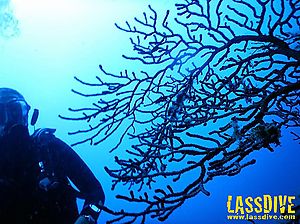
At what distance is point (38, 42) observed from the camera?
38.4 meters

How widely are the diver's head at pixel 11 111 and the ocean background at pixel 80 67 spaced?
11.0 metres

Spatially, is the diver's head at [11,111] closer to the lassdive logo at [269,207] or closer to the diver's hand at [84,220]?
the diver's hand at [84,220]

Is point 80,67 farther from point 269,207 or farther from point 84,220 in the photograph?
point 84,220

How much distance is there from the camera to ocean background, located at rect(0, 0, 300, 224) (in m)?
31.0

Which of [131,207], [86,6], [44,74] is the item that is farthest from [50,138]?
[131,207]

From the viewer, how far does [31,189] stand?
3.71 meters

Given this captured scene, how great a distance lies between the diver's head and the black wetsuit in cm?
36

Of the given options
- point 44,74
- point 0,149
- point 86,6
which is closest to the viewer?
point 0,149

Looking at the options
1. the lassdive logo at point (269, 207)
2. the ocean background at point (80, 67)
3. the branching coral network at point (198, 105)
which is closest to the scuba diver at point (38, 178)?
the branching coral network at point (198, 105)

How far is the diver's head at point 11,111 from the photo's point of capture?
4070 millimetres

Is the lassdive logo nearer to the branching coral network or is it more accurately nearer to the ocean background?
the branching coral network

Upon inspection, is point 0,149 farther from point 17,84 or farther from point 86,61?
point 17,84

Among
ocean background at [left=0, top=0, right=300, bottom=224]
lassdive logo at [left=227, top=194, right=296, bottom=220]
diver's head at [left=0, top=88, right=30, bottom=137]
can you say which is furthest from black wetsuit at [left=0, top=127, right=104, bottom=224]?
ocean background at [left=0, top=0, right=300, bottom=224]

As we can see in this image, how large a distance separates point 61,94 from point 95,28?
58.6 feet
